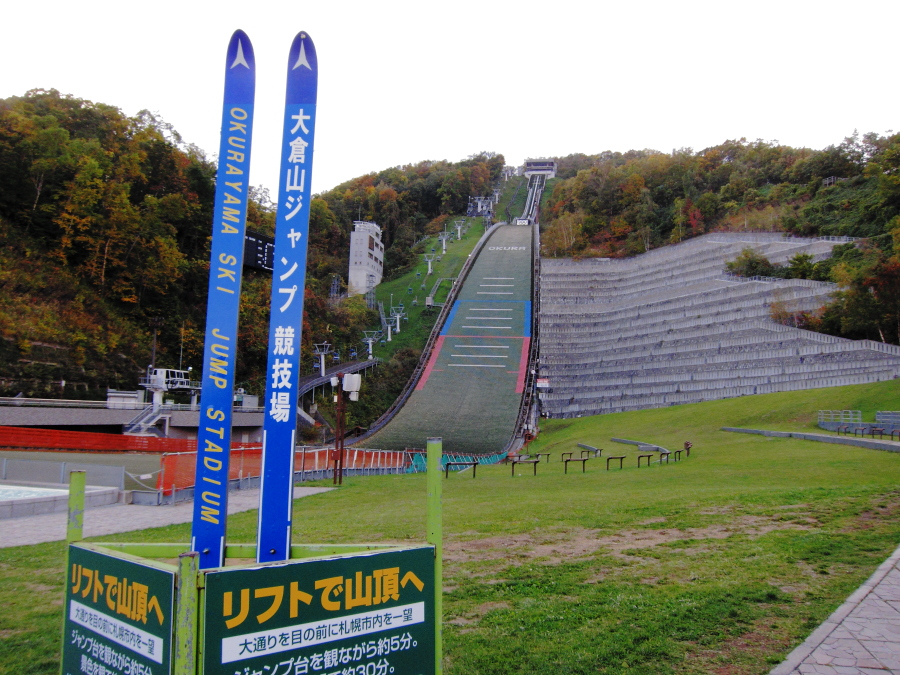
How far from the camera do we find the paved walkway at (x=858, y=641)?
13.2 feet

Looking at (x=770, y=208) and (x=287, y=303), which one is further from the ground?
(x=770, y=208)

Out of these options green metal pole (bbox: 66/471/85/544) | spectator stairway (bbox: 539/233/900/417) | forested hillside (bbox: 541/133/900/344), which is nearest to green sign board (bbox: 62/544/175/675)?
green metal pole (bbox: 66/471/85/544)

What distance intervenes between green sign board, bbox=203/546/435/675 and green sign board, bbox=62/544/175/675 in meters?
0.26

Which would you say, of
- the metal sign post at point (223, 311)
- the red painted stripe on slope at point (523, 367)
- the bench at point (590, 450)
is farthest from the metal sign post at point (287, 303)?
the red painted stripe on slope at point (523, 367)

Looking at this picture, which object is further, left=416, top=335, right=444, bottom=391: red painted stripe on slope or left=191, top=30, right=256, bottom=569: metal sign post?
left=416, top=335, right=444, bottom=391: red painted stripe on slope

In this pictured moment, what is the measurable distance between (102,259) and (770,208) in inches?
2074

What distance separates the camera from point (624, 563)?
6.86 m

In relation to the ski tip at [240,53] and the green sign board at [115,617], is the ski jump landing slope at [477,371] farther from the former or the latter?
the green sign board at [115,617]

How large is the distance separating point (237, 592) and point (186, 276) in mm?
47411

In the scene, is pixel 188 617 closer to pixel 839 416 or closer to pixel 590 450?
pixel 590 450

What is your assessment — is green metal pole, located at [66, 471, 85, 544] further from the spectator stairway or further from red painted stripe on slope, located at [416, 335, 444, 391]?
red painted stripe on slope, located at [416, 335, 444, 391]

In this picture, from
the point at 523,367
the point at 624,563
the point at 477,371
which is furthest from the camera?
the point at 523,367

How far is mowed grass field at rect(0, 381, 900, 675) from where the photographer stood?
4.61 meters

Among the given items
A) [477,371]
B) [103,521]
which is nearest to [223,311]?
[103,521]
